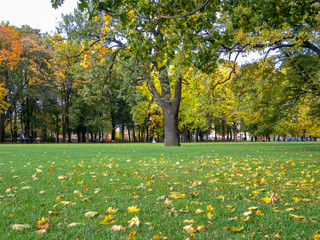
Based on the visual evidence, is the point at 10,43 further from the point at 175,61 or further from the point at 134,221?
the point at 134,221

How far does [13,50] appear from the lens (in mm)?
30391

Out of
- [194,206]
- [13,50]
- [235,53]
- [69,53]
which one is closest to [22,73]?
[13,50]

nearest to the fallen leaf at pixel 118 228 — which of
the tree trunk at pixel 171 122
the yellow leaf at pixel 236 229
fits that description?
the yellow leaf at pixel 236 229

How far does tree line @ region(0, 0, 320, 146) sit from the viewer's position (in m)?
7.04

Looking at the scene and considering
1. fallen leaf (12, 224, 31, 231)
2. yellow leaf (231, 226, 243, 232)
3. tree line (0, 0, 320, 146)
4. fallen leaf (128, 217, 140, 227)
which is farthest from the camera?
tree line (0, 0, 320, 146)

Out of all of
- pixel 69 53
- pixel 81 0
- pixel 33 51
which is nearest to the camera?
pixel 81 0

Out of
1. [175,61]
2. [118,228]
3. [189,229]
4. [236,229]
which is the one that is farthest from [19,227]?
[175,61]

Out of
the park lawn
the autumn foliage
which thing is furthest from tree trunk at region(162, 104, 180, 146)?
the autumn foliage

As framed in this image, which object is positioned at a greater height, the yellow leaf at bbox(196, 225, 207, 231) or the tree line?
the tree line

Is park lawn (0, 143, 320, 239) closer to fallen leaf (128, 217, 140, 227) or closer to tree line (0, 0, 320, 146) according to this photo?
fallen leaf (128, 217, 140, 227)

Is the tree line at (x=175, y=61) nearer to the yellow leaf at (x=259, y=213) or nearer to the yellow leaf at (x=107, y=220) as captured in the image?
the yellow leaf at (x=107, y=220)

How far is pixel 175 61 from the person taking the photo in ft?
44.6

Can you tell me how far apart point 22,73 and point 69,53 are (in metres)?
23.5

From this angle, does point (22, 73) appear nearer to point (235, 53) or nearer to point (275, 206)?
point (235, 53)
